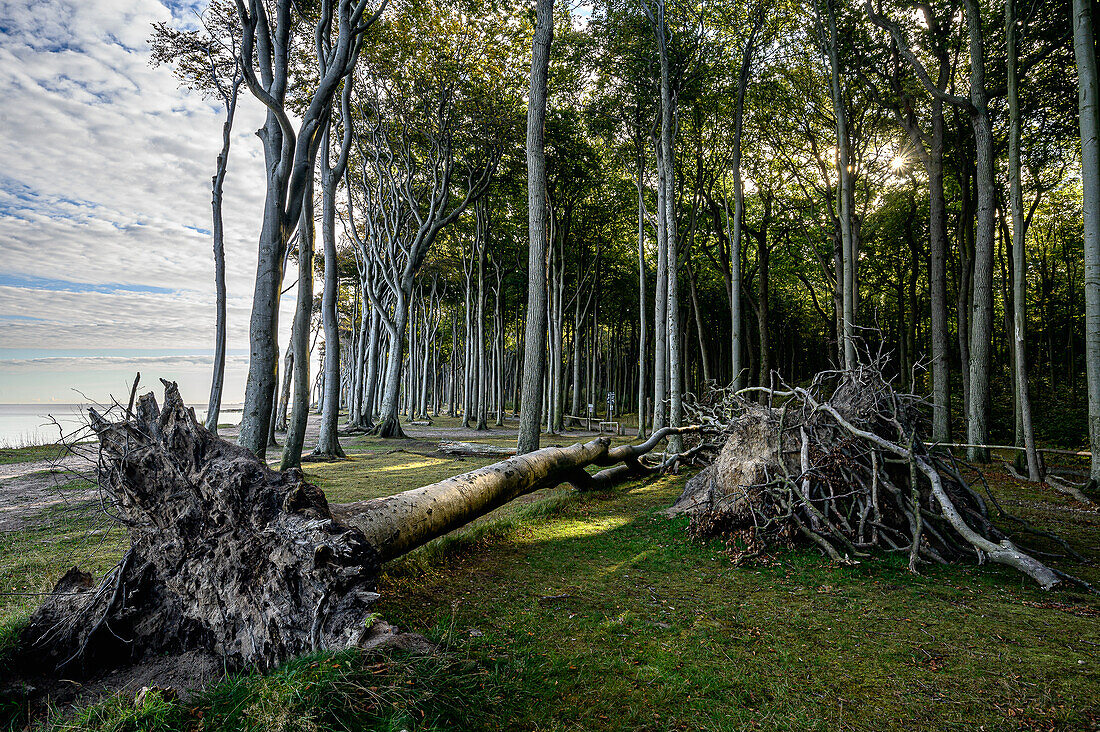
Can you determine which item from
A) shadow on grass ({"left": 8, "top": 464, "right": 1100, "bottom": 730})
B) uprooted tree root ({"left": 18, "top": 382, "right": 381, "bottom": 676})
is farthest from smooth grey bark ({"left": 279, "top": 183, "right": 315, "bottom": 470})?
uprooted tree root ({"left": 18, "top": 382, "right": 381, "bottom": 676})

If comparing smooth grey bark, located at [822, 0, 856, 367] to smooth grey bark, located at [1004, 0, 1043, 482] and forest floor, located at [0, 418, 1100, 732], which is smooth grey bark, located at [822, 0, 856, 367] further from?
forest floor, located at [0, 418, 1100, 732]

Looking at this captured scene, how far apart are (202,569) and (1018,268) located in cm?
1307

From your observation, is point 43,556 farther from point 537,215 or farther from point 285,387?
point 285,387

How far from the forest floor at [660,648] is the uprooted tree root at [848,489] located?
0.27 metres

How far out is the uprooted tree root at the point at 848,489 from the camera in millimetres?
4688

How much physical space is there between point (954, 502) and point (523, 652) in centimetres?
466

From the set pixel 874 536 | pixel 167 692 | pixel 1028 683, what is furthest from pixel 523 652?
pixel 874 536

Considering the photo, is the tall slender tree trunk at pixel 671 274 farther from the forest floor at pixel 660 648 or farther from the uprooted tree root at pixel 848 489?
the forest floor at pixel 660 648

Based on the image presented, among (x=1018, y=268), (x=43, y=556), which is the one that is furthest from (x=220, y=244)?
(x=1018, y=268)

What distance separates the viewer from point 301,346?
1083cm

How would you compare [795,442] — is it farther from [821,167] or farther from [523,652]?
[821,167]

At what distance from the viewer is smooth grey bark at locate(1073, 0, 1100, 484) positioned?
7.70 m

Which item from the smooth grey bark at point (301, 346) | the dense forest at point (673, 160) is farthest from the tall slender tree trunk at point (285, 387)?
the smooth grey bark at point (301, 346)

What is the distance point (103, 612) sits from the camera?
271 centimetres
